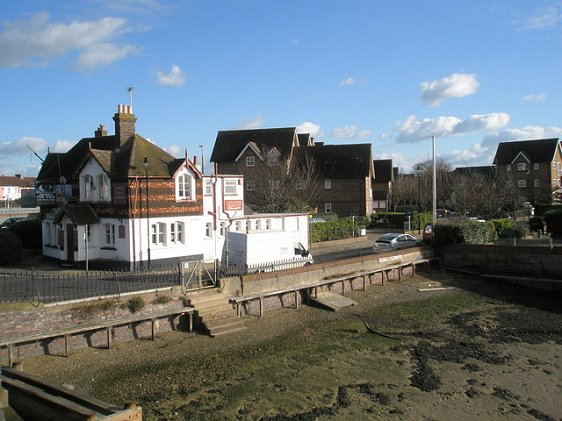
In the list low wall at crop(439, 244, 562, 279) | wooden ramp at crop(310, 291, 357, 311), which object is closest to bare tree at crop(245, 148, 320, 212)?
Answer: low wall at crop(439, 244, 562, 279)

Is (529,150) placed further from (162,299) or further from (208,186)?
(162,299)

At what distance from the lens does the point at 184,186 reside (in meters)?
28.9

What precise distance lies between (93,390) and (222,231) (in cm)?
1764

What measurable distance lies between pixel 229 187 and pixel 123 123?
7.46m

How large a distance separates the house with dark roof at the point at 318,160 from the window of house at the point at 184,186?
26.5 meters

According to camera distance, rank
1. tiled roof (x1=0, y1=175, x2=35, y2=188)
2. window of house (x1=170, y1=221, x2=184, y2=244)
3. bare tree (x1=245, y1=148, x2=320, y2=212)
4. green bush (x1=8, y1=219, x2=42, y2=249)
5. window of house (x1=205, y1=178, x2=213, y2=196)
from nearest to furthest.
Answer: window of house (x1=170, y1=221, x2=184, y2=244) → window of house (x1=205, y1=178, x2=213, y2=196) → green bush (x1=8, y1=219, x2=42, y2=249) → bare tree (x1=245, y1=148, x2=320, y2=212) → tiled roof (x1=0, y1=175, x2=35, y2=188)

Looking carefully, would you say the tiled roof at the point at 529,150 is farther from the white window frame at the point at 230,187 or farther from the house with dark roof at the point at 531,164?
the white window frame at the point at 230,187

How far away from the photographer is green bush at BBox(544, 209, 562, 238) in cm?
4103

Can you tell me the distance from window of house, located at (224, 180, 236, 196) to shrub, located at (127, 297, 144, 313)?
13765 millimetres

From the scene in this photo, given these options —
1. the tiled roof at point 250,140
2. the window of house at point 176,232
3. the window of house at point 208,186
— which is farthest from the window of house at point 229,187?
the tiled roof at point 250,140

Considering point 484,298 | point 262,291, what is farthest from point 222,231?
point 484,298

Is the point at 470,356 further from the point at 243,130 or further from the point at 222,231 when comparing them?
the point at 243,130

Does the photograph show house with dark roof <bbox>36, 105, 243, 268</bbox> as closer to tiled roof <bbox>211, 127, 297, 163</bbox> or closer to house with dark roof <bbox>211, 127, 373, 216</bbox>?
house with dark roof <bbox>211, 127, 373, 216</bbox>

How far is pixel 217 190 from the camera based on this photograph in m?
31.2
